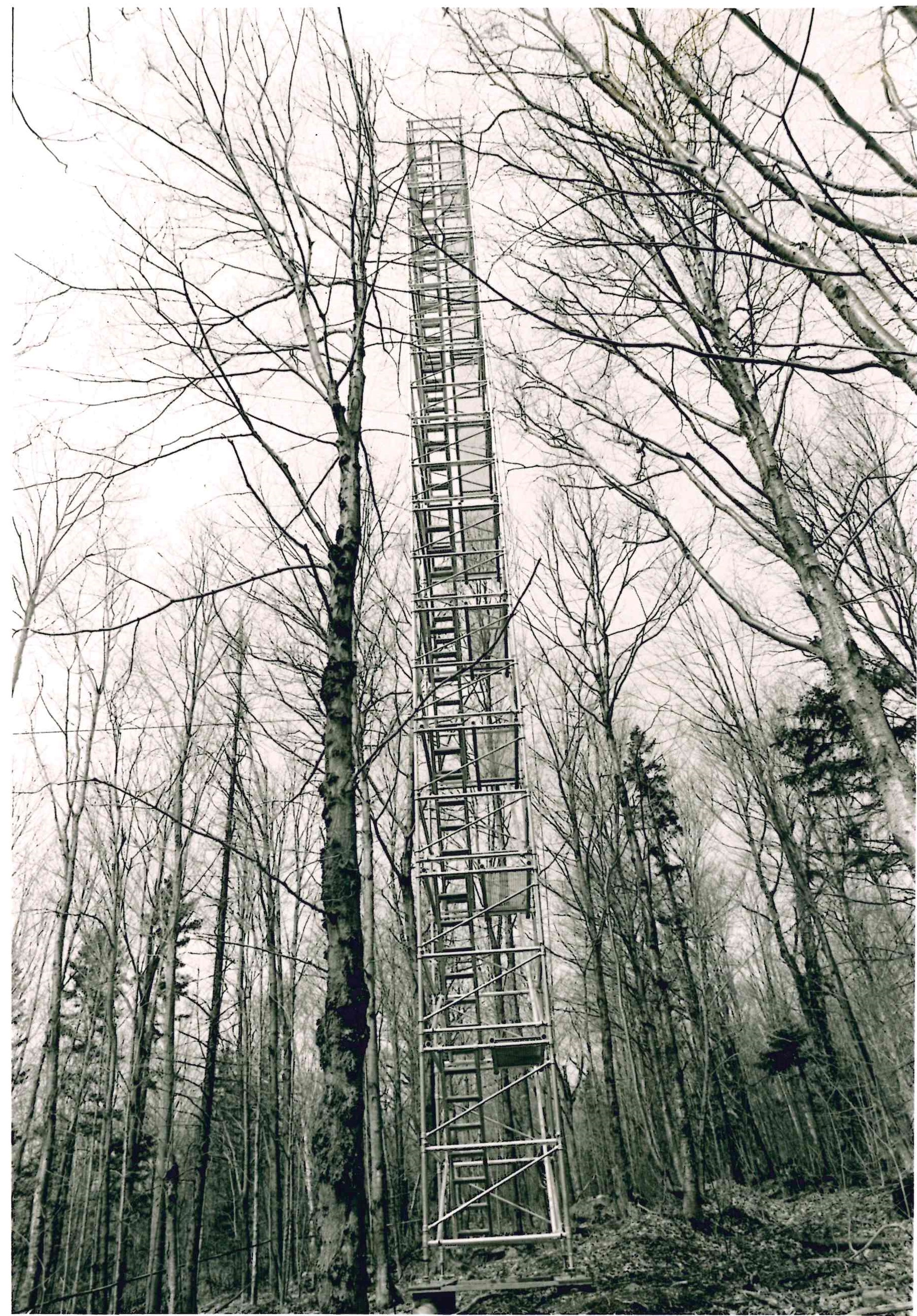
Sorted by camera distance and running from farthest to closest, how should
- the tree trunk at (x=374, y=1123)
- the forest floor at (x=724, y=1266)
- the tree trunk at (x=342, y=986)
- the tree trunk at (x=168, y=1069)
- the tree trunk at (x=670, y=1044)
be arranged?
the tree trunk at (x=168, y=1069) < the tree trunk at (x=670, y=1044) < the tree trunk at (x=374, y=1123) < the forest floor at (x=724, y=1266) < the tree trunk at (x=342, y=986)

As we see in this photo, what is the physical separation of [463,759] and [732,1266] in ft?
16.6

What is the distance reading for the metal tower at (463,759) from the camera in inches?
209

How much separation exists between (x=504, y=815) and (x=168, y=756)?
5.47 metres

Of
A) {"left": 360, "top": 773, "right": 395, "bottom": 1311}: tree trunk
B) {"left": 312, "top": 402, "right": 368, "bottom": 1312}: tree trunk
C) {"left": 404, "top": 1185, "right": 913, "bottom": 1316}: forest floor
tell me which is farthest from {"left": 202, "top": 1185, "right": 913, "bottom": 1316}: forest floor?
{"left": 312, "top": 402, "right": 368, "bottom": 1312}: tree trunk

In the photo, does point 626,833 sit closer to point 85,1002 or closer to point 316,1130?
point 316,1130

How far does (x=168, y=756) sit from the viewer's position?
11.4m

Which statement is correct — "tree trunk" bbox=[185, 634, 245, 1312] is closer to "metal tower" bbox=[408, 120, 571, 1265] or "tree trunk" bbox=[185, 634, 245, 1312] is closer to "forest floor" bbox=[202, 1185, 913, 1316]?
"forest floor" bbox=[202, 1185, 913, 1316]

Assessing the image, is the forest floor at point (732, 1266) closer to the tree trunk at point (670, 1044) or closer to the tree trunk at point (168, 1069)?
the tree trunk at point (670, 1044)

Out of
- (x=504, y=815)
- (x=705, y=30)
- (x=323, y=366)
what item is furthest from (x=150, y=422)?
(x=504, y=815)

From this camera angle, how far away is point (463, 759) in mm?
6559

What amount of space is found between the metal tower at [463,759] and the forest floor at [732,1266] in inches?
22.4

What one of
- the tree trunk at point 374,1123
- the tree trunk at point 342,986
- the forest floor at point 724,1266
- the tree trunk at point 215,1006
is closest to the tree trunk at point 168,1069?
the tree trunk at point 215,1006

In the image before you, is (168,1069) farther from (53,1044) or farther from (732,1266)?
(732,1266)

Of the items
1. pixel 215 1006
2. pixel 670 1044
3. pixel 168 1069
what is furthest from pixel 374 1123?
pixel 215 1006
